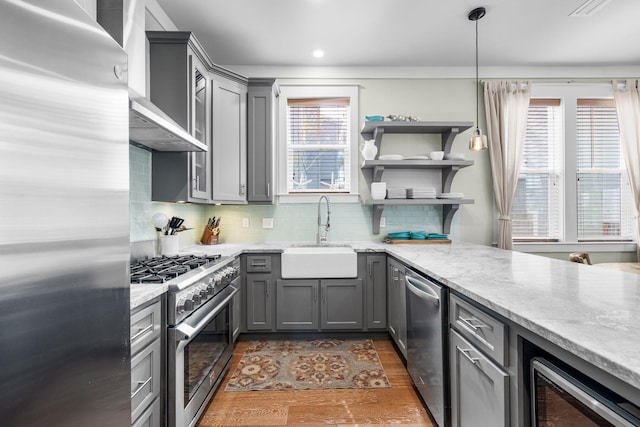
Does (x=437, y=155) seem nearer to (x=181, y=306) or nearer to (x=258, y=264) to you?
(x=258, y=264)

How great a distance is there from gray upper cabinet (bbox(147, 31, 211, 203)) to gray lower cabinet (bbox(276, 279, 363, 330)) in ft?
3.90

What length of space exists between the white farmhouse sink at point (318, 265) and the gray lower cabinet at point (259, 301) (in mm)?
190

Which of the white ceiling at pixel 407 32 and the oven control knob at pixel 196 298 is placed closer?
the oven control knob at pixel 196 298

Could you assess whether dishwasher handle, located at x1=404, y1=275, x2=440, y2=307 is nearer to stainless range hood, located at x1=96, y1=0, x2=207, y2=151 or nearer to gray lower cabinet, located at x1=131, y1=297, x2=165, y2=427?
gray lower cabinet, located at x1=131, y1=297, x2=165, y2=427

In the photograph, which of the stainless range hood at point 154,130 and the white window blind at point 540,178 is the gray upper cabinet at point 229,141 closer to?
the stainless range hood at point 154,130

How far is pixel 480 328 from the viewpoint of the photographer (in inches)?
51.2

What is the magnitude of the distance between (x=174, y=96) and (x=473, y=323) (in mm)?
2409

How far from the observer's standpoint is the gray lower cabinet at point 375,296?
9.77ft

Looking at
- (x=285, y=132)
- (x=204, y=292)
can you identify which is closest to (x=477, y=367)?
(x=204, y=292)

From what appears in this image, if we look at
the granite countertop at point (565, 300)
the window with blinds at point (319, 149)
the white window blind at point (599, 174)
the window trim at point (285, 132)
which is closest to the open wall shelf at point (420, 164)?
the window trim at point (285, 132)

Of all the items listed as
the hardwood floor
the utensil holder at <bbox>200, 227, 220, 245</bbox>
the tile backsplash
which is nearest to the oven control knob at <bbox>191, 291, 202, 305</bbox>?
the hardwood floor

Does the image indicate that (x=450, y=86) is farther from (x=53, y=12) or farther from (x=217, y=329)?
(x=53, y=12)

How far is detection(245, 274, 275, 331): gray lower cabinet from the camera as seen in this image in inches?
116

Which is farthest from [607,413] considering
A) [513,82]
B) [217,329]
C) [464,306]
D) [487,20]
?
[513,82]
